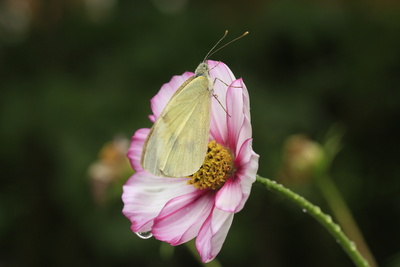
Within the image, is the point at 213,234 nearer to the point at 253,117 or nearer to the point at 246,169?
the point at 246,169

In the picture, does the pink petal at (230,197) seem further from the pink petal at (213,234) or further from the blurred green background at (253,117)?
the blurred green background at (253,117)

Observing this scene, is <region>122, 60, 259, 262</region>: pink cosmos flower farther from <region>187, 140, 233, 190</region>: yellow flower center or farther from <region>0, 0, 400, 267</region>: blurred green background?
<region>0, 0, 400, 267</region>: blurred green background

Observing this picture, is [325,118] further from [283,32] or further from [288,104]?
[283,32]

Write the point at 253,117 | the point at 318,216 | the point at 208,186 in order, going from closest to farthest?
the point at 318,216, the point at 208,186, the point at 253,117

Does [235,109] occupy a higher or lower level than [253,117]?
higher

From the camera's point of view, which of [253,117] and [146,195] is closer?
[146,195]

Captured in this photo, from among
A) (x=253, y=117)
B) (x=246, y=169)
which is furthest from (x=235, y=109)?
(x=253, y=117)

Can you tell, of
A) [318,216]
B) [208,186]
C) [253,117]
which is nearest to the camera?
[318,216]
